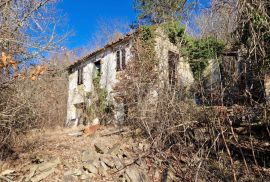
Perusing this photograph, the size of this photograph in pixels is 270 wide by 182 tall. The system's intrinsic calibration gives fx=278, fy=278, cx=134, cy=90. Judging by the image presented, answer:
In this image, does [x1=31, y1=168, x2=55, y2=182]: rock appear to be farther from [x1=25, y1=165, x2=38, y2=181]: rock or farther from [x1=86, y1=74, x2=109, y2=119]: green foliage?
[x1=86, y1=74, x2=109, y2=119]: green foliage

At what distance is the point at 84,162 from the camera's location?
890 cm

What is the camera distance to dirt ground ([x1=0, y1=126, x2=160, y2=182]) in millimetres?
8141

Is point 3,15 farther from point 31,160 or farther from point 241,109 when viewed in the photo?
point 241,109

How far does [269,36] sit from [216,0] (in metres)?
1.41

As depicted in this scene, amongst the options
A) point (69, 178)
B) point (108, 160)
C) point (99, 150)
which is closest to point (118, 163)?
point (108, 160)

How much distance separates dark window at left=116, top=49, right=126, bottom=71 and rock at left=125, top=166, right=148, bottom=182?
9574mm

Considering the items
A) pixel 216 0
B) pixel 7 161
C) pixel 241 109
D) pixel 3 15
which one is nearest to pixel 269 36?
pixel 216 0

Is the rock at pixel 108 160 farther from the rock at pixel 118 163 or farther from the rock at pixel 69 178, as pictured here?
the rock at pixel 69 178

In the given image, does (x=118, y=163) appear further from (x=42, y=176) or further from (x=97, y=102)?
(x=97, y=102)

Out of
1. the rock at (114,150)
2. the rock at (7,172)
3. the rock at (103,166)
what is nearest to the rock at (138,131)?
the rock at (114,150)

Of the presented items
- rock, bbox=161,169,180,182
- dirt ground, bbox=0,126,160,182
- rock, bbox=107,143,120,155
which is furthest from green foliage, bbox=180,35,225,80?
rock, bbox=161,169,180,182

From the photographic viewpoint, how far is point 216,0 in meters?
5.26

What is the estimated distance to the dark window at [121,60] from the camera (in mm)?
17141

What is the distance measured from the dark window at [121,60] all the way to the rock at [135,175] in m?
9.57
